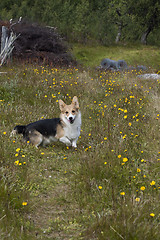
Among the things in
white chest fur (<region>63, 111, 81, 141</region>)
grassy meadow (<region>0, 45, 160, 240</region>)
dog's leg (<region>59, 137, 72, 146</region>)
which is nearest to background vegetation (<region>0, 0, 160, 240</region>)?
grassy meadow (<region>0, 45, 160, 240</region>)

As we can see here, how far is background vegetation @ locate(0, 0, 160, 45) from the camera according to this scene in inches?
1176

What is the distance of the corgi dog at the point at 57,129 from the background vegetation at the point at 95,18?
80.2 feet

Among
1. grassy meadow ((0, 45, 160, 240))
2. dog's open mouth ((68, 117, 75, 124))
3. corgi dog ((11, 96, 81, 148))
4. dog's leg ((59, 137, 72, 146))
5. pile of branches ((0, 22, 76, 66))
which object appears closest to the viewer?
grassy meadow ((0, 45, 160, 240))

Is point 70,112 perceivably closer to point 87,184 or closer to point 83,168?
point 83,168

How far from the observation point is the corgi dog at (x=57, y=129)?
575cm

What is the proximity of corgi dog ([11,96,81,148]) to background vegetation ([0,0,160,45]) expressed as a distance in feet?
80.2

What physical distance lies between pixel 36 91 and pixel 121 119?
12.3ft

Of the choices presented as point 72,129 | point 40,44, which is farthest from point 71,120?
point 40,44

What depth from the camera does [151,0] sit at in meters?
32.5

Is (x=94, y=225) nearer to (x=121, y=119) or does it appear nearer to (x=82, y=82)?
(x=121, y=119)

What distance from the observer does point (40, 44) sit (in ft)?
54.8

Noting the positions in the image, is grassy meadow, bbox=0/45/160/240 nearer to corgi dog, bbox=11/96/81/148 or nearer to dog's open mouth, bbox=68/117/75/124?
corgi dog, bbox=11/96/81/148

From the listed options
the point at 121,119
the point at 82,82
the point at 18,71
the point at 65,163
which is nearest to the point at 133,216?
the point at 65,163

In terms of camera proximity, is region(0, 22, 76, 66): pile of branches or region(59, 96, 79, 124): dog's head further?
region(0, 22, 76, 66): pile of branches
